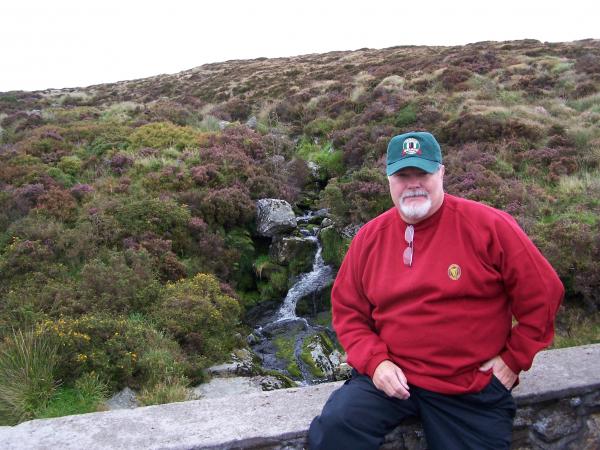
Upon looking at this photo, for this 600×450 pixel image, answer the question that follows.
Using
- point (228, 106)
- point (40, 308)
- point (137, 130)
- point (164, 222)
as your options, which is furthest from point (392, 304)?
point (228, 106)

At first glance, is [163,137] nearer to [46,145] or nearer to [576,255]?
[46,145]

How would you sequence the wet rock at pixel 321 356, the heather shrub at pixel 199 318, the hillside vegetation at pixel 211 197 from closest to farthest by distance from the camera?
the hillside vegetation at pixel 211 197 < the heather shrub at pixel 199 318 < the wet rock at pixel 321 356

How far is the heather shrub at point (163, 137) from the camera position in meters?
14.4

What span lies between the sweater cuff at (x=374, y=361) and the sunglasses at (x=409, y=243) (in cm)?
50

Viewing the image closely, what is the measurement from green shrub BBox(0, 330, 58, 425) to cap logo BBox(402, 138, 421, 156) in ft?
12.5

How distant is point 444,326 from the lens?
2449 millimetres

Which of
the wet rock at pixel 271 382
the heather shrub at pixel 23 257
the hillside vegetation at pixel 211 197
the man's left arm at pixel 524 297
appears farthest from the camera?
the heather shrub at pixel 23 257

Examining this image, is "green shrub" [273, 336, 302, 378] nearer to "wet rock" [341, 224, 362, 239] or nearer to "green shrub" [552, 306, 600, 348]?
"wet rock" [341, 224, 362, 239]

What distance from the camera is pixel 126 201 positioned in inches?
392

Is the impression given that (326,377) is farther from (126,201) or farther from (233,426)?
(126,201)

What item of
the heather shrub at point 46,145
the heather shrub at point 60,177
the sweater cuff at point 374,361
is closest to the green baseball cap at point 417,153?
the sweater cuff at point 374,361

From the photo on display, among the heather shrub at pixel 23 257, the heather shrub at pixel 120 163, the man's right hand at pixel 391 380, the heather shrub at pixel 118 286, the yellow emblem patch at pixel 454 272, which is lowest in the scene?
the heather shrub at pixel 118 286

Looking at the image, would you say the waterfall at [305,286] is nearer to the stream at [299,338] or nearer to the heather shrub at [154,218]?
the stream at [299,338]

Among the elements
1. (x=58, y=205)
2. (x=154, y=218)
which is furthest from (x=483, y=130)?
(x=58, y=205)
